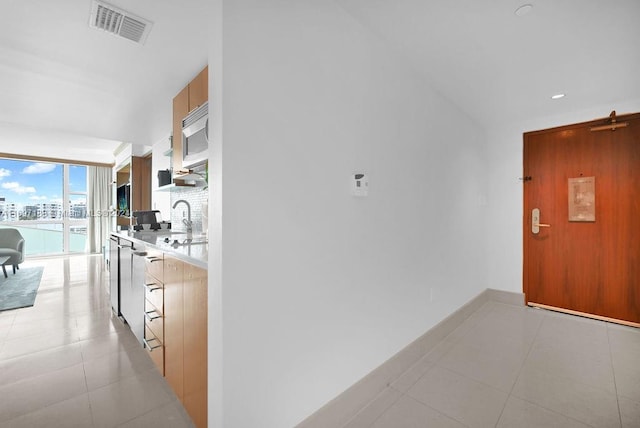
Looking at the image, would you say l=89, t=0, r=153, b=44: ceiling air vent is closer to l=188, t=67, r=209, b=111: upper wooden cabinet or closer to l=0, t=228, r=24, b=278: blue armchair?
l=188, t=67, r=209, b=111: upper wooden cabinet

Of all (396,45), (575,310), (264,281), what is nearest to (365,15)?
(396,45)

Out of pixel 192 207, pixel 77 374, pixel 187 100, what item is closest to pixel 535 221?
pixel 187 100

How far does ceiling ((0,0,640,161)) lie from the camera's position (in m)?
1.62

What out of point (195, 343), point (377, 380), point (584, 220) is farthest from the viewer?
point (584, 220)

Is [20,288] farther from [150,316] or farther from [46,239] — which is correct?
[46,239]

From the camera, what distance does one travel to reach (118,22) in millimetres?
1690

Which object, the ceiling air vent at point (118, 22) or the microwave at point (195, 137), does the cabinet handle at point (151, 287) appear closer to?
the microwave at point (195, 137)

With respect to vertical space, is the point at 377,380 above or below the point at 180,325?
below

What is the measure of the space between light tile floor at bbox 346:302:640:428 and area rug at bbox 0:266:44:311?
455 cm

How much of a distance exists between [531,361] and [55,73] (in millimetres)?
4617

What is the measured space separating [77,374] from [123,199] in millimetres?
5067

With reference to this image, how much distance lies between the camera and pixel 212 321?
1.17 m

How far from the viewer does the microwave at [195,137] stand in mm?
2156

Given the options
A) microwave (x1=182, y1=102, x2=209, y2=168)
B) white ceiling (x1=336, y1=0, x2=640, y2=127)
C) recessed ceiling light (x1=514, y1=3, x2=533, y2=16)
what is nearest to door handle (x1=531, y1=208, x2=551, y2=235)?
white ceiling (x1=336, y1=0, x2=640, y2=127)
